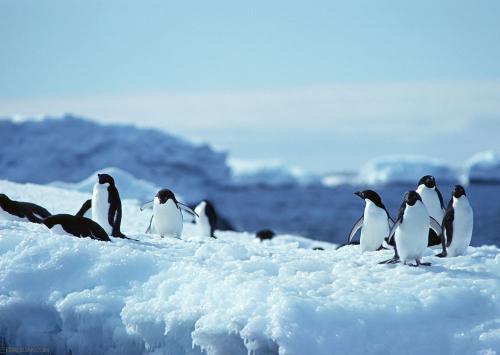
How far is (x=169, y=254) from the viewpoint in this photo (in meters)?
6.73

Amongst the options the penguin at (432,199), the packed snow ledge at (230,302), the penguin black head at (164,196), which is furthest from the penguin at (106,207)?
the penguin at (432,199)

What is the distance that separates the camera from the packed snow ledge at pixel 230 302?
5.42 meters

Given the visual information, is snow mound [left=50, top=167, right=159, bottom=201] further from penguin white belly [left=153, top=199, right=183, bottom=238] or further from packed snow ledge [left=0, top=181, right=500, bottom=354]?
packed snow ledge [left=0, top=181, right=500, bottom=354]

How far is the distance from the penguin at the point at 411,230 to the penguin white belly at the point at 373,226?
891mm

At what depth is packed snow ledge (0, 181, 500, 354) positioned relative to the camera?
17.8 feet

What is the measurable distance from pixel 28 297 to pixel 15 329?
11.0 inches

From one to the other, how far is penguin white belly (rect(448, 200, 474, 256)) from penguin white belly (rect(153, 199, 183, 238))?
134 inches

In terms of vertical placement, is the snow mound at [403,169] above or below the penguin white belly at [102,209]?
above

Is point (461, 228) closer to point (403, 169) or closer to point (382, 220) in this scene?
point (382, 220)

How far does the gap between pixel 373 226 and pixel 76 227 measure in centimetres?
306

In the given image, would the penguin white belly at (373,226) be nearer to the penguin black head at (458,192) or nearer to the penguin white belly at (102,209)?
the penguin black head at (458,192)

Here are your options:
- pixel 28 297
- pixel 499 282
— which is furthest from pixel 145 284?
pixel 499 282

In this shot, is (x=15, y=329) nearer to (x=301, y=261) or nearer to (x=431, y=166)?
(x=301, y=261)

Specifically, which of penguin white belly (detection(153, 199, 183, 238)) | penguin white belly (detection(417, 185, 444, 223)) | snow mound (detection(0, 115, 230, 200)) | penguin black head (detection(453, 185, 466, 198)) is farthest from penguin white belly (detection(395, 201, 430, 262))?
→ snow mound (detection(0, 115, 230, 200))
